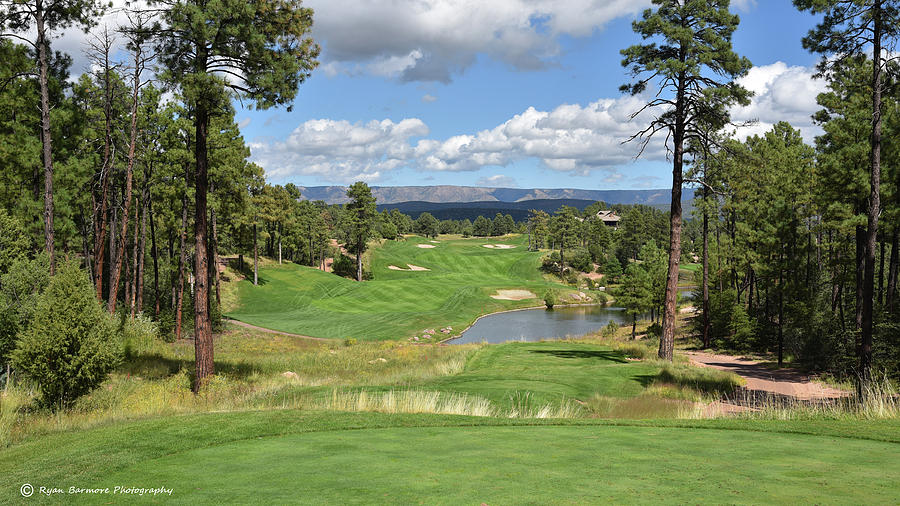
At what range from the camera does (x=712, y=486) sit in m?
5.83

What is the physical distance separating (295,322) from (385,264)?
45866 millimetres

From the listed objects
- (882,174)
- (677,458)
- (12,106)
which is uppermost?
→ (12,106)

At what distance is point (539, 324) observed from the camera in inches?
2427

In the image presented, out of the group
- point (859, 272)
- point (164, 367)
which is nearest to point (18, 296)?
point (164, 367)

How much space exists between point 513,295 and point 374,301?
81.5 ft

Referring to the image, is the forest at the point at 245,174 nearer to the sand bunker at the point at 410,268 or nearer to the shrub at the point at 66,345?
the shrub at the point at 66,345

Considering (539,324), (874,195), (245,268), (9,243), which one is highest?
(874,195)

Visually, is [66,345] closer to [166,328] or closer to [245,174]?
[166,328]

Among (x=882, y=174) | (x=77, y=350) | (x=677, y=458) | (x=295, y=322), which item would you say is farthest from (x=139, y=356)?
(x=882, y=174)

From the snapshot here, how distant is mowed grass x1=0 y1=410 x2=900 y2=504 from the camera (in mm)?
5629

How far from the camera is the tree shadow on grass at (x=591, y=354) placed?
24.2 metres

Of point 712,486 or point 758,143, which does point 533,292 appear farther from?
point 712,486

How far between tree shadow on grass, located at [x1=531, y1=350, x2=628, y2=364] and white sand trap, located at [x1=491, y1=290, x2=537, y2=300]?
50.1 metres

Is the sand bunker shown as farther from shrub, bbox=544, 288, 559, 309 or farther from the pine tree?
the pine tree
